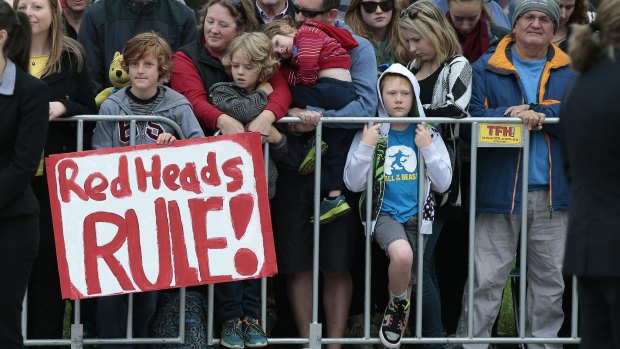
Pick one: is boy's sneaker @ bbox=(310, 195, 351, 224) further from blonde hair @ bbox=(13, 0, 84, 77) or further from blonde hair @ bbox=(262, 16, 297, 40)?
blonde hair @ bbox=(13, 0, 84, 77)

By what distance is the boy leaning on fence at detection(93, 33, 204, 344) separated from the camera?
7656 millimetres

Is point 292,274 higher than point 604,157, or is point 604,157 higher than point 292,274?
point 604,157

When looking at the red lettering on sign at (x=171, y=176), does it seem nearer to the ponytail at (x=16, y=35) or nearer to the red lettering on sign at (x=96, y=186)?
the red lettering on sign at (x=96, y=186)

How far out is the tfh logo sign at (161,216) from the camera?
750 cm

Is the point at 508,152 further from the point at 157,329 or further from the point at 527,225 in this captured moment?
the point at 157,329

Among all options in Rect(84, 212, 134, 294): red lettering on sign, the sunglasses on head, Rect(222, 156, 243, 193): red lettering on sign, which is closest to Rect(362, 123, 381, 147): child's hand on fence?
Rect(222, 156, 243, 193): red lettering on sign

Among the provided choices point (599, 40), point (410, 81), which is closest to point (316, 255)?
point (410, 81)

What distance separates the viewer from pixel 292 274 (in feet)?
26.3

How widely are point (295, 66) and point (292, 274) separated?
1.23 m

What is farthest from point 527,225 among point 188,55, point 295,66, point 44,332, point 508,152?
point 44,332

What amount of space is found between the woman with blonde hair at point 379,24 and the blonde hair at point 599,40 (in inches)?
114

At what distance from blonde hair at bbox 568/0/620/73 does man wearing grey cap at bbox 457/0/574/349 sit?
222 cm

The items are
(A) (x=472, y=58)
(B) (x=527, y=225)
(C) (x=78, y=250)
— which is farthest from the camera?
(A) (x=472, y=58)

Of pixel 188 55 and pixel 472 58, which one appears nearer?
pixel 188 55
